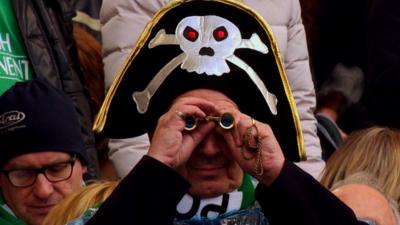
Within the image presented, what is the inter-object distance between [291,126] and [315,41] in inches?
97.5

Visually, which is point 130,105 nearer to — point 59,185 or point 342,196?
point 342,196

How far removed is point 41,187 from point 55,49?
0.79 m

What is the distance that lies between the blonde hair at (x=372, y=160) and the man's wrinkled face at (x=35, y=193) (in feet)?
3.04

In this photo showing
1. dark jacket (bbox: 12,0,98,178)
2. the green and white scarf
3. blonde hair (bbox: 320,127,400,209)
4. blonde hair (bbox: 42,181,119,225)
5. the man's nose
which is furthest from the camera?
dark jacket (bbox: 12,0,98,178)

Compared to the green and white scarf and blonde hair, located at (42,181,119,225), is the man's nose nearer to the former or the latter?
blonde hair, located at (42,181,119,225)

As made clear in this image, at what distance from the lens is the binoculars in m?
2.71

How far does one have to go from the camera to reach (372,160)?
3.64 metres

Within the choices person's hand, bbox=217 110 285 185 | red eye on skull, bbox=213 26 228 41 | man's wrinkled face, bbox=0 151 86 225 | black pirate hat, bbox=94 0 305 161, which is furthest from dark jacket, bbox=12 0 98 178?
person's hand, bbox=217 110 285 185

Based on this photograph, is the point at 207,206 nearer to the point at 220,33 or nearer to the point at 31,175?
the point at 220,33

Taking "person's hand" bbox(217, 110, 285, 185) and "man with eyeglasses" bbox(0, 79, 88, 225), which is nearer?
"person's hand" bbox(217, 110, 285, 185)

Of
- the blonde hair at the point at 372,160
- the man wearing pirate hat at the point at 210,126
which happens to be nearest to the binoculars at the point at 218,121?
the man wearing pirate hat at the point at 210,126

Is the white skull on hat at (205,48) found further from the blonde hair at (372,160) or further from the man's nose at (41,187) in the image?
the man's nose at (41,187)

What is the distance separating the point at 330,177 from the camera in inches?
145

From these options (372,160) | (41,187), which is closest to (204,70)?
(372,160)
